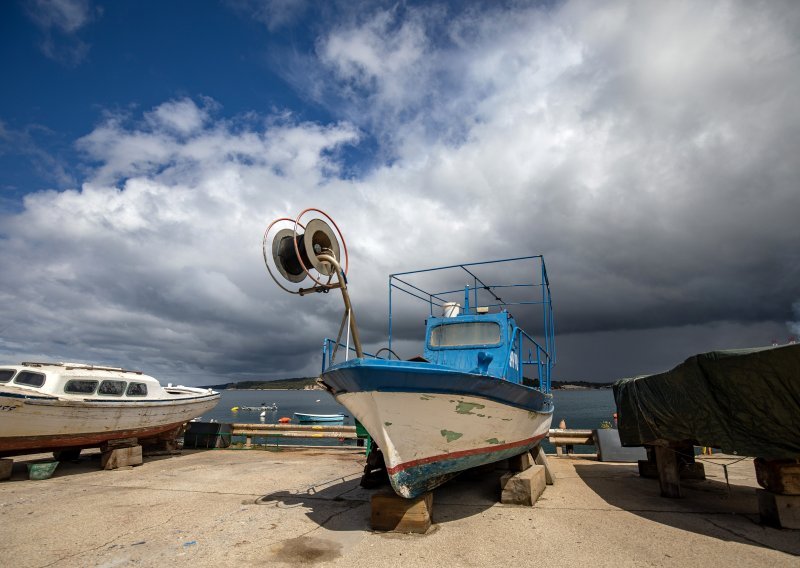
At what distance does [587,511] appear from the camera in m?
6.13

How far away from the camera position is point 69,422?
9.69 meters

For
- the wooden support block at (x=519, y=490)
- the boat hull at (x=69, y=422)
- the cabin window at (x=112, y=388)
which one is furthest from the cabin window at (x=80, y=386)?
the wooden support block at (x=519, y=490)

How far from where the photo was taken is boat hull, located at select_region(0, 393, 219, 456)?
8914 mm

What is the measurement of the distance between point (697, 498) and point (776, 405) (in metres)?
2.81

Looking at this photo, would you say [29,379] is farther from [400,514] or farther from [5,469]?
[400,514]

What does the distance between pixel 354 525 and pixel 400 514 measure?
2.49 feet

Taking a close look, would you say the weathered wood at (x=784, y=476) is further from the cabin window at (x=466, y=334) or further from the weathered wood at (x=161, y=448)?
the weathered wood at (x=161, y=448)

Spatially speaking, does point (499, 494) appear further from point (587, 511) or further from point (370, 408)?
point (370, 408)

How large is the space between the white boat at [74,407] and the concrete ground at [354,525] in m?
1.04

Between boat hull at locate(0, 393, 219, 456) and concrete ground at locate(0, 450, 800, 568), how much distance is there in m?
0.90

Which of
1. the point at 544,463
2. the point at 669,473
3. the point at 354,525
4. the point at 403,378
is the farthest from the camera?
the point at 544,463

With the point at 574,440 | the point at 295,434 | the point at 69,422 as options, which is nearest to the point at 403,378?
the point at 69,422

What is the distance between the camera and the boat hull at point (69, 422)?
8.91 m

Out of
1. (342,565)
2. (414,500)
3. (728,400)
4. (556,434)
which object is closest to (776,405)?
(728,400)
